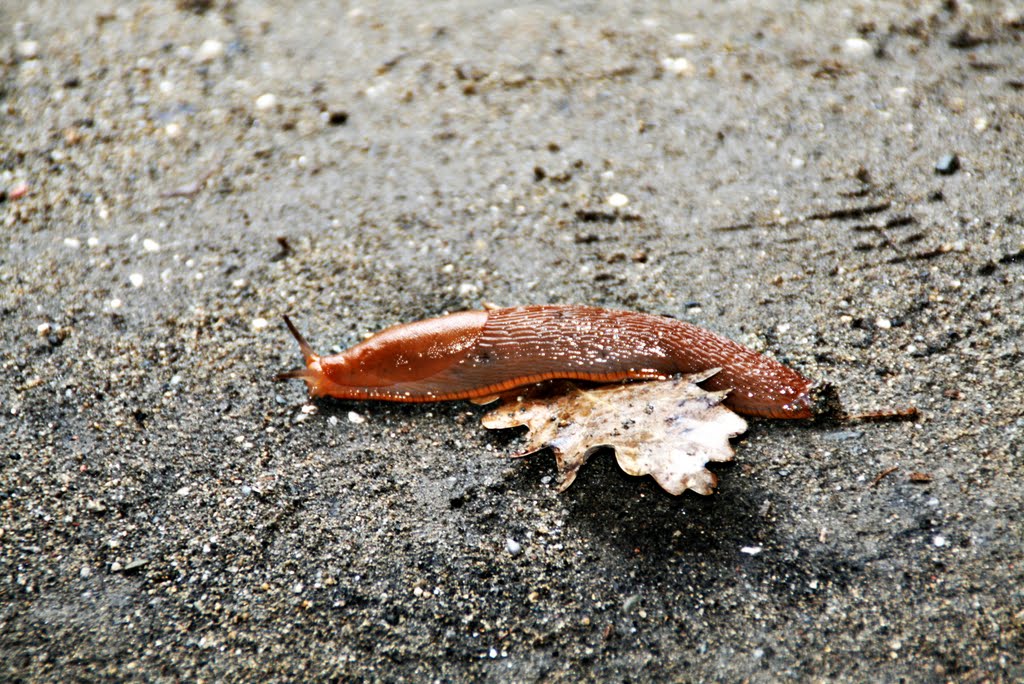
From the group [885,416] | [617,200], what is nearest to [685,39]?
[617,200]

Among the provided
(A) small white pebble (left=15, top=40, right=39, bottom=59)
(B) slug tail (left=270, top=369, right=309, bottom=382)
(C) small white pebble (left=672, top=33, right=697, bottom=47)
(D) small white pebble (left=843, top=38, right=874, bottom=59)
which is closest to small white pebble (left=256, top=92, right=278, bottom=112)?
(A) small white pebble (left=15, top=40, right=39, bottom=59)

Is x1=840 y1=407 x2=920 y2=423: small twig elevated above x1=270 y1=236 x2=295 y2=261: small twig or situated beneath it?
situated beneath

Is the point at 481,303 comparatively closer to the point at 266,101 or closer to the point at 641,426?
the point at 641,426

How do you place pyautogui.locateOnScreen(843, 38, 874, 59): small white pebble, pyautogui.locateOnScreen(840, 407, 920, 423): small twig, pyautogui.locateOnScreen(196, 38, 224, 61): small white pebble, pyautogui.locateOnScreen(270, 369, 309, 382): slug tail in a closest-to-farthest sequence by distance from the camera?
pyautogui.locateOnScreen(840, 407, 920, 423): small twig, pyautogui.locateOnScreen(270, 369, 309, 382): slug tail, pyautogui.locateOnScreen(843, 38, 874, 59): small white pebble, pyautogui.locateOnScreen(196, 38, 224, 61): small white pebble

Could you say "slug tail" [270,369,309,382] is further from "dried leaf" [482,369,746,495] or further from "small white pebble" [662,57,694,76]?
"small white pebble" [662,57,694,76]

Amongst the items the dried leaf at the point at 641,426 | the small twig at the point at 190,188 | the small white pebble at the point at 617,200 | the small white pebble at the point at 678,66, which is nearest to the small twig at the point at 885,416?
the dried leaf at the point at 641,426
